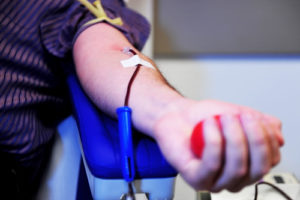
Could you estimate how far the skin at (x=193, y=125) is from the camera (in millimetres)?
242

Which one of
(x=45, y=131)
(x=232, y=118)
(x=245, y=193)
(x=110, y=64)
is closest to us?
(x=232, y=118)

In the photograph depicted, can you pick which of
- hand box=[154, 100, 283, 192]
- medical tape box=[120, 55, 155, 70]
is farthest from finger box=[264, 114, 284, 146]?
medical tape box=[120, 55, 155, 70]

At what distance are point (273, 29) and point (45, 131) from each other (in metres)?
0.76

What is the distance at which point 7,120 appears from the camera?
45 centimetres

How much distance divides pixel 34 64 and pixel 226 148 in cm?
40

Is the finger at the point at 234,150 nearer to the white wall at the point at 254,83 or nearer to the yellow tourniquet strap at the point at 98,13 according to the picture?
the yellow tourniquet strap at the point at 98,13

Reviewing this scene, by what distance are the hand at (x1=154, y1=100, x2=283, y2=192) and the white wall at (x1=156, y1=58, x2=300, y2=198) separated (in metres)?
0.71

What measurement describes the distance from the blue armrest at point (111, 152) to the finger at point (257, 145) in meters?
0.14

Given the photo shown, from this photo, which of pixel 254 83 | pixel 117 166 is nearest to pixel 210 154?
pixel 117 166

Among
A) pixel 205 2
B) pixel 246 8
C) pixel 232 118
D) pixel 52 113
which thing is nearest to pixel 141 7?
pixel 205 2

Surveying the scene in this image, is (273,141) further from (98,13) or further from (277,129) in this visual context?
(98,13)

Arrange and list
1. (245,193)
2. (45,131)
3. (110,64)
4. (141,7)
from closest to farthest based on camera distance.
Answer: (110,64) → (45,131) → (245,193) → (141,7)

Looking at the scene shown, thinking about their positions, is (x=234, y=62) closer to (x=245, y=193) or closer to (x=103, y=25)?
(x=245, y=193)

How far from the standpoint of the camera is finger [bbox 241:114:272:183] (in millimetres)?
241
